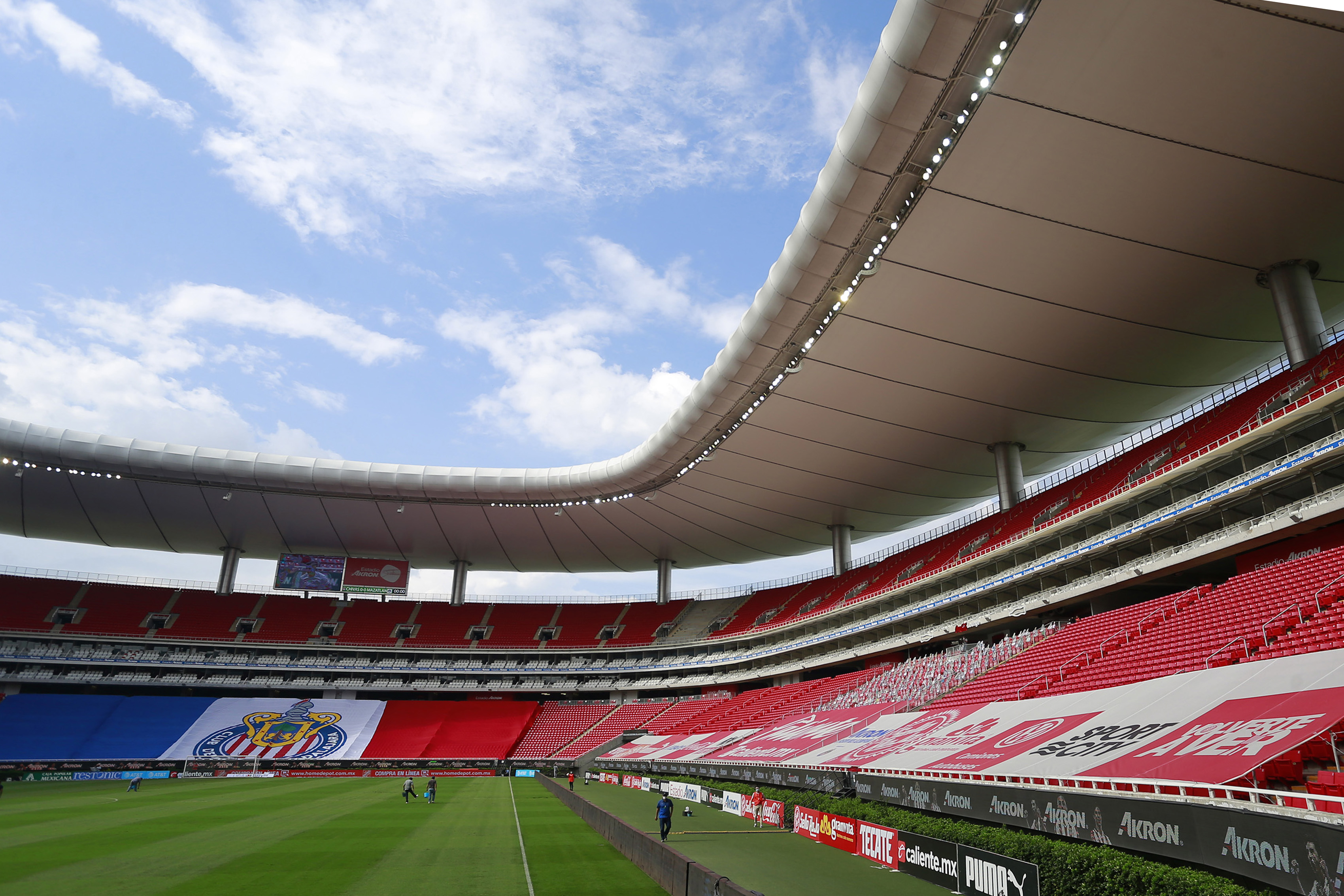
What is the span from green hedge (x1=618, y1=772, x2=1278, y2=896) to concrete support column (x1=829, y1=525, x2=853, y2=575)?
32.4 meters

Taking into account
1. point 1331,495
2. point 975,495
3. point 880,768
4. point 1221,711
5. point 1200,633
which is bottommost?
point 880,768

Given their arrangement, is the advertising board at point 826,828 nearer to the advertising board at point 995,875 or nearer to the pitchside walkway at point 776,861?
the pitchside walkway at point 776,861

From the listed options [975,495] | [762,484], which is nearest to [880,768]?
[762,484]

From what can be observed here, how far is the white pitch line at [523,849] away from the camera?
11547 mm

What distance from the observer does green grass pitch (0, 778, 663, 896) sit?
1179 centimetres

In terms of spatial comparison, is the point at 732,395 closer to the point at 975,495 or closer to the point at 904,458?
the point at 904,458

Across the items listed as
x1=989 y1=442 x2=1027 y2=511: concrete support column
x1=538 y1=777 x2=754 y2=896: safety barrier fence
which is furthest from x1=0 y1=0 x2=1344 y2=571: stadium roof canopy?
x1=538 y1=777 x2=754 y2=896: safety barrier fence

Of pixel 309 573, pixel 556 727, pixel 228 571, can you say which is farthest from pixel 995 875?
pixel 228 571

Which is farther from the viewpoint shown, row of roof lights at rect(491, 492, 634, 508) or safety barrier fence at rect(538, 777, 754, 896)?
row of roof lights at rect(491, 492, 634, 508)

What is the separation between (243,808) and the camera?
24438 millimetres

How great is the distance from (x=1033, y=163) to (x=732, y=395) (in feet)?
47.4

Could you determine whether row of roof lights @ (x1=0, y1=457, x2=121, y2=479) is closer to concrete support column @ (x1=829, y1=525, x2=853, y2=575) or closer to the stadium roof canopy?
the stadium roof canopy

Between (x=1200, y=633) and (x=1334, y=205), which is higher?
(x=1334, y=205)

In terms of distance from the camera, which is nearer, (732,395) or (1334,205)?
(1334,205)
